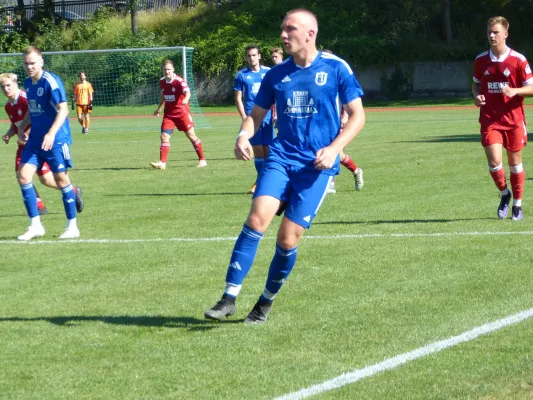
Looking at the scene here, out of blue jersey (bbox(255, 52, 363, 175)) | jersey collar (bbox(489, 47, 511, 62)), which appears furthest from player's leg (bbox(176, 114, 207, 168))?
blue jersey (bbox(255, 52, 363, 175))

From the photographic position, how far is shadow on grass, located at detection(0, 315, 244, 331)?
660 cm

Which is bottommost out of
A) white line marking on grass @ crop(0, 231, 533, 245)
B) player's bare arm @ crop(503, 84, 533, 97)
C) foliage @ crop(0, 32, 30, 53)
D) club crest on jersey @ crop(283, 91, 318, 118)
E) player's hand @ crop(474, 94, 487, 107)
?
foliage @ crop(0, 32, 30, 53)

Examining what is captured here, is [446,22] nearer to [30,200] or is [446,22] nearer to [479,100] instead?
[479,100]

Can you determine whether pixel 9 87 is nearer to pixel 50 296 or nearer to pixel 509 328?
pixel 50 296

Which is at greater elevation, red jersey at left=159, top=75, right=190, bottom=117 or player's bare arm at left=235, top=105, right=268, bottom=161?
player's bare arm at left=235, top=105, right=268, bottom=161

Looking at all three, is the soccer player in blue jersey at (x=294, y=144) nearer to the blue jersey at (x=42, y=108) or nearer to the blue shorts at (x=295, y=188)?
the blue shorts at (x=295, y=188)

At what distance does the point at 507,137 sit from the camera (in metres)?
11.0

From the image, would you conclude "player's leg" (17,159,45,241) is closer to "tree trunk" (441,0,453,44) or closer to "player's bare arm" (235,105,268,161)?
"player's bare arm" (235,105,268,161)

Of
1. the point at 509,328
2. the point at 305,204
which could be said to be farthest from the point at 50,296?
the point at 509,328

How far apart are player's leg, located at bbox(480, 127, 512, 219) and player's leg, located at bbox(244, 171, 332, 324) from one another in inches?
194

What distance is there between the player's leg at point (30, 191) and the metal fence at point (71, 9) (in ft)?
169

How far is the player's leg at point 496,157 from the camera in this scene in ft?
36.1

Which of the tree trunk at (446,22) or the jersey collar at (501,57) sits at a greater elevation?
the jersey collar at (501,57)

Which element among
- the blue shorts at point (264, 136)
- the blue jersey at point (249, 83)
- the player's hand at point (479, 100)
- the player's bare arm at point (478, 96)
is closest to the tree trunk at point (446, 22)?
the blue jersey at point (249, 83)
